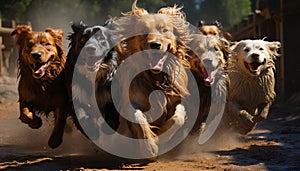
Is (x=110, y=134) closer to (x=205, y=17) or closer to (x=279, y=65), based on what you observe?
(x=279, y=65)

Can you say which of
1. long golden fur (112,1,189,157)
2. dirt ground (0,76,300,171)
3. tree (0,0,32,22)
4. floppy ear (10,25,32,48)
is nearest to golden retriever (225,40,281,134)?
dirt ground (0,76,300,171)

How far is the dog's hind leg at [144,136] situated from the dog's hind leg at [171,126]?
0.68 feet

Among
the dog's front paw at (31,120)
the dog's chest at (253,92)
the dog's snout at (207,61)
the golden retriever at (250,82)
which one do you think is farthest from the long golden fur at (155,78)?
the dog's chest at (253,92)

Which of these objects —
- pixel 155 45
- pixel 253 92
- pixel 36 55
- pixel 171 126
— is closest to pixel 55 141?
pixel 36 55

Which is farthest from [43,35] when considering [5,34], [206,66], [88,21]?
[88,21]

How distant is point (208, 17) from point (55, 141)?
1343 inches

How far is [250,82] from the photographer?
7.53m

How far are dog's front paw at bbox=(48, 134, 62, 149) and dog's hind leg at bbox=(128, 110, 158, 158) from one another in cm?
106

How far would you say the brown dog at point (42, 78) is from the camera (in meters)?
6.32

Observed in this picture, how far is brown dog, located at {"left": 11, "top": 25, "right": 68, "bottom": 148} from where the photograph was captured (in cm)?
632

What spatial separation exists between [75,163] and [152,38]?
149 centimetres

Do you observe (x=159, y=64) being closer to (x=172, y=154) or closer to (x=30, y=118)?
(x=172, y=154)

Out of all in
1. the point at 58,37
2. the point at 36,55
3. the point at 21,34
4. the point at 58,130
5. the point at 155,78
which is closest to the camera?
the point at 155,78

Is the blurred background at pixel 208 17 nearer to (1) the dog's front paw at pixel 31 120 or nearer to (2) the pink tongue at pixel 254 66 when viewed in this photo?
(1) the dog's front paw at pixel 31 120
